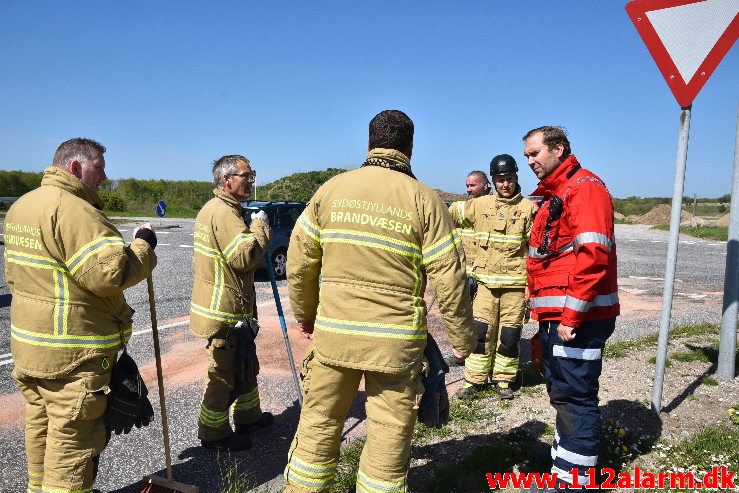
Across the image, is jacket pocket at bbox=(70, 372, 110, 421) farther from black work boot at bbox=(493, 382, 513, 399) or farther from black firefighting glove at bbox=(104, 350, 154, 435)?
black work boot at bbox=(493, 382, 513, 399)

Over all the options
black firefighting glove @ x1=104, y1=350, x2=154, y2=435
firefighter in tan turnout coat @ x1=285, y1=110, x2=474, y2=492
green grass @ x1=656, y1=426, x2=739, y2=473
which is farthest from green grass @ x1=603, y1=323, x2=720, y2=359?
black firefighting glove @ x1=104, y1=350, x2=154, y2=435

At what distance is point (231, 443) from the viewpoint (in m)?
3.58

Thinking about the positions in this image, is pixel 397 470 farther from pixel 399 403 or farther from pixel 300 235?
pixel 300 235

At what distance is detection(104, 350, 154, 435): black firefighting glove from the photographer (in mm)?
2625

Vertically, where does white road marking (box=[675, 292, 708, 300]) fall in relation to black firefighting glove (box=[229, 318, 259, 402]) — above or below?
below

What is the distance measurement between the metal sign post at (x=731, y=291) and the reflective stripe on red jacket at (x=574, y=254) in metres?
1.98

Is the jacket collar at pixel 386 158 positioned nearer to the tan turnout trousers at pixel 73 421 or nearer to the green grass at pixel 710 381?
the tan turnout trousers at pixel 73 421

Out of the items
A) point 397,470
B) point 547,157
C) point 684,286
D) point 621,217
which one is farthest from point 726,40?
point 621,217

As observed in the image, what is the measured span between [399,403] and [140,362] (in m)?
3.90

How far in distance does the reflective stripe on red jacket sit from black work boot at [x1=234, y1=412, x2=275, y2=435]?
7.12ft

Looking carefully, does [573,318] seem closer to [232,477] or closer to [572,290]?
[572,290]

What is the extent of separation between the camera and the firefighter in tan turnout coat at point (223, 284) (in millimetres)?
3362

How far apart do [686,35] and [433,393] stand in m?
2.99

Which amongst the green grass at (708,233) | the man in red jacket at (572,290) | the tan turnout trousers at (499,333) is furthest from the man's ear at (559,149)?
the green grass at (708,233)
